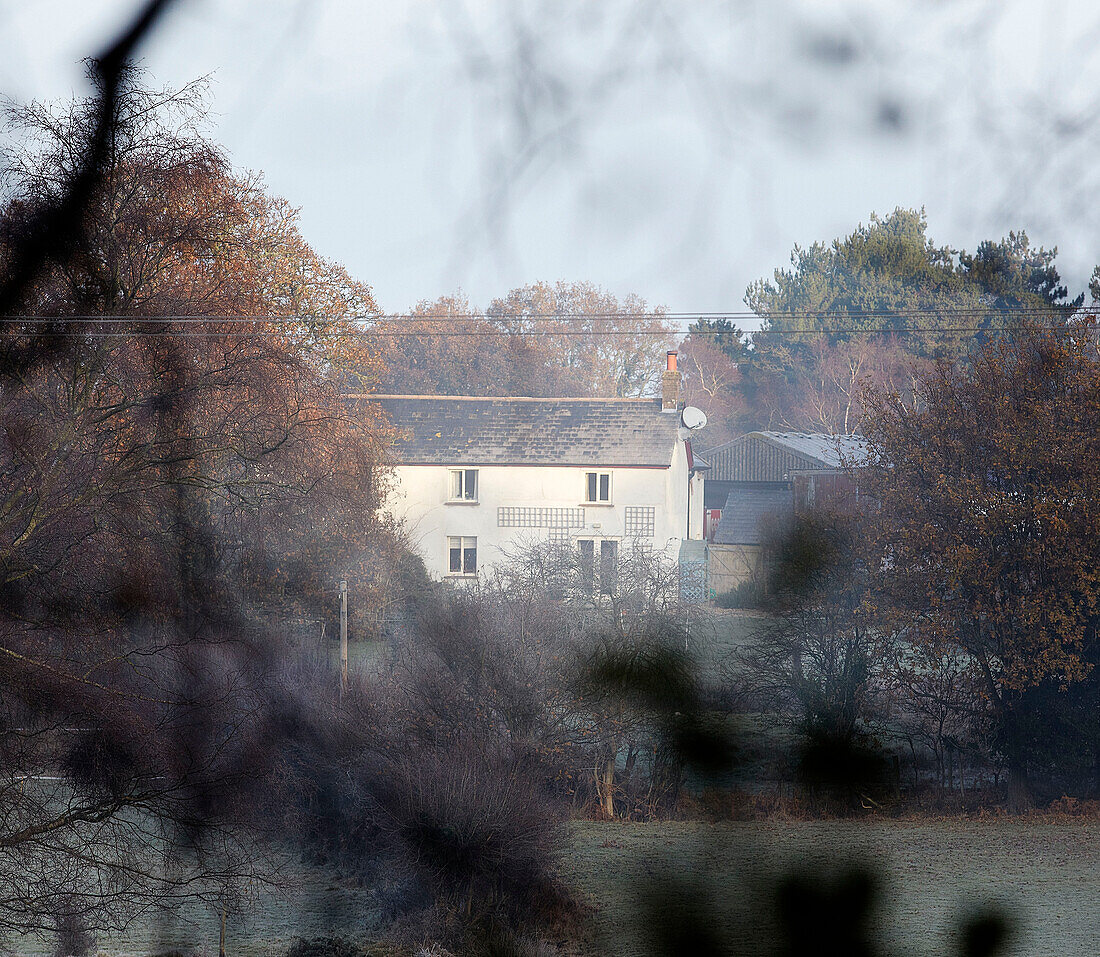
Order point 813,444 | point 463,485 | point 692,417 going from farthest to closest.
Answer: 1. point 813,444
2. point 692,417
3. point 463,485

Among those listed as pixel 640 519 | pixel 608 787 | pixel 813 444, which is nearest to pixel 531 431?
pixel 640 519

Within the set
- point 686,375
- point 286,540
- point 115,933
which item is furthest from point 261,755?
point 686,375

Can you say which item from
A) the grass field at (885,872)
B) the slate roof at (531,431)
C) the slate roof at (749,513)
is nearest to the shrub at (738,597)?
the slate roof at (749,513)

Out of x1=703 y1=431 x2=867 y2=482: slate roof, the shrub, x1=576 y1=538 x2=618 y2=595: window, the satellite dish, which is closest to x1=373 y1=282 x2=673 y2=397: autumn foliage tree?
x1=703 y1=431 x2=867 y2=482: slate roof

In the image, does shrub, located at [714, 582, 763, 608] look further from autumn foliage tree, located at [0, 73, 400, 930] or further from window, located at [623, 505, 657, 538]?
autumn foliage tree, located at [0, 73, 400, 930]

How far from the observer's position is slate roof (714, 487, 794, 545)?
40281 millimetres

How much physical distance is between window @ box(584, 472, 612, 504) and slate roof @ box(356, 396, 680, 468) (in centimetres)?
50

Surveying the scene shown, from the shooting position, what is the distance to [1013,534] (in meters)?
18.3

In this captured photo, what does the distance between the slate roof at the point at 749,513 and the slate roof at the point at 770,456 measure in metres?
1.22

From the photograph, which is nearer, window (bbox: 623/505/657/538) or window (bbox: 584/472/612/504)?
window (bbox: 623/505/657/538)

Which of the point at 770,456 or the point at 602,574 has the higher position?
the point at 770,456

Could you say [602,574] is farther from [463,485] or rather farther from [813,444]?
[813,444]

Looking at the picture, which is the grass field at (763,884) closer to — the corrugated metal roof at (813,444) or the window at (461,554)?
the window at (461,554)

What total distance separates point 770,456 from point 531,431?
13976 millimetres
